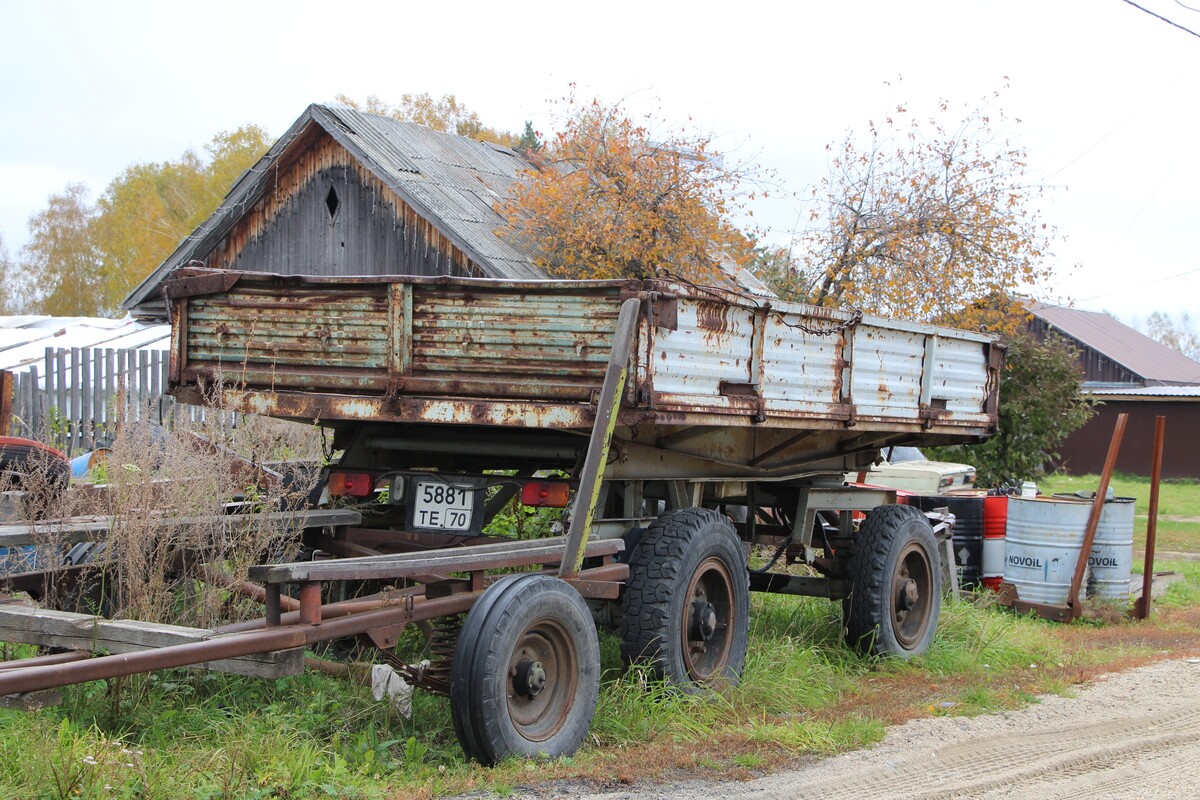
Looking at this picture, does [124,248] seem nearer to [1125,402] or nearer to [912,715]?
[1125,402]

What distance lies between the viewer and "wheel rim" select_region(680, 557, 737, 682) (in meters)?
6.04

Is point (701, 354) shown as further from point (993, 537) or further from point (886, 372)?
point (993, 537)

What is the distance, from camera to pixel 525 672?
485 centimetres

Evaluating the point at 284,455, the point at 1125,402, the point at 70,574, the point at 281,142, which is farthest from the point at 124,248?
the point at 70,574

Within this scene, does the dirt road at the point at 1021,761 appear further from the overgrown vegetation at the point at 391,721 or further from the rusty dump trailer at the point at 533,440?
the rusty dump trailer at the point at 533,440

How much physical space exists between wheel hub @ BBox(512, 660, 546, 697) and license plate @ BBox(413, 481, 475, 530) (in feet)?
4.08

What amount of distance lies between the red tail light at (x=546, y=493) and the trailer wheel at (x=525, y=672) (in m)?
0.85

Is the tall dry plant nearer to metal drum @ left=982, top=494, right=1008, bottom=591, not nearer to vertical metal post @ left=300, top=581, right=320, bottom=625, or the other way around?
vertical metal post @ left=300, top=581, right=320, bottom=625

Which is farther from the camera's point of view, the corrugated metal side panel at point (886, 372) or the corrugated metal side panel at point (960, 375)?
the corrugated metal side panel at point (960, 375)

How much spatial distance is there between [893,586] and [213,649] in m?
4.94

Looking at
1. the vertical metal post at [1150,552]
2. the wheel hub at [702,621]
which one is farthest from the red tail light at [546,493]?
the vertical metal post at [1150,552]

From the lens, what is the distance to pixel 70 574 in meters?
5.67

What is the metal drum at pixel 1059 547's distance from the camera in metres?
10.5

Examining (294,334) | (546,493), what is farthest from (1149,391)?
(294,334)
